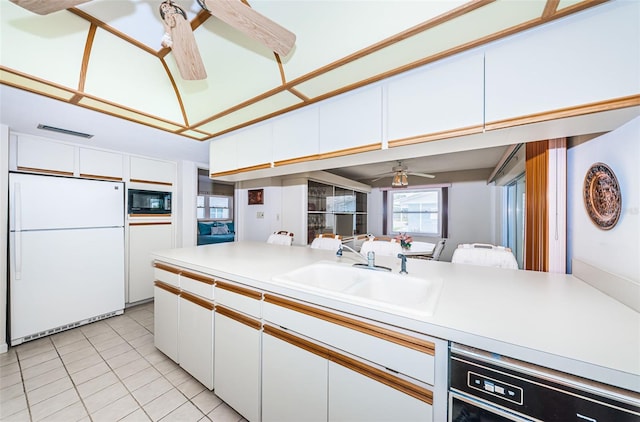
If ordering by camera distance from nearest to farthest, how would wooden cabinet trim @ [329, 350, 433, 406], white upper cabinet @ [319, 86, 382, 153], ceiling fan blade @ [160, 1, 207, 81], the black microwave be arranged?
wooden cabinet trim @ [329, 350, 433, 406] < ceiling fan blade @ [160, 1, 207, 81] < white upper cabinet @ [319, 86, 382, 153] < the black microwave

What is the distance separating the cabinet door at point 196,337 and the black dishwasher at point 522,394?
1.52 metres

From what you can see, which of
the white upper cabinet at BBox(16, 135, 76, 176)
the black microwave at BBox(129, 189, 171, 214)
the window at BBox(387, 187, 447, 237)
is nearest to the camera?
the white upper cabinet at BBox(16, 135, 76, 176)

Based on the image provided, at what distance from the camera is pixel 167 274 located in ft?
6.66

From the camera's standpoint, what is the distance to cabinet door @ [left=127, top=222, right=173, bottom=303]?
3.21 meters

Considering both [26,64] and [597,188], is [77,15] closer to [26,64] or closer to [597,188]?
[26,64]

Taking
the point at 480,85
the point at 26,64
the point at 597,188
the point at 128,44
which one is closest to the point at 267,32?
the point at 480,85

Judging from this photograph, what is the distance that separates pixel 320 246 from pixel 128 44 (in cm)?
239

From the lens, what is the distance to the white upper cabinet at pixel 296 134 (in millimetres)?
1866

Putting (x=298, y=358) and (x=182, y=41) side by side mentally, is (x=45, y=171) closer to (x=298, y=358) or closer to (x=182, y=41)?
(x=182, y=41)

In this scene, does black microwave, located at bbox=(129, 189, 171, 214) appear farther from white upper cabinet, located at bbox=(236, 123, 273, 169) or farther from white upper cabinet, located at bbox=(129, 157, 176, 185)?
white upper cabinet, located at bbox=(236, 123, 273, 169)

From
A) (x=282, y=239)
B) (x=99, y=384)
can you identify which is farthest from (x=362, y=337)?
(x=99, y=384)

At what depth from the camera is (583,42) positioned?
989mm

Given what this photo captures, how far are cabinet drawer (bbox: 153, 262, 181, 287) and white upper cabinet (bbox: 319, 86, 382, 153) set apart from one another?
159 centimetres

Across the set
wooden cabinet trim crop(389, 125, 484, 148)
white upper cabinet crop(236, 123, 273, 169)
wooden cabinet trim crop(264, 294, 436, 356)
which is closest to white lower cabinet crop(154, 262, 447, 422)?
wooden cabinet trim crop(264, 294, 436, 356)
